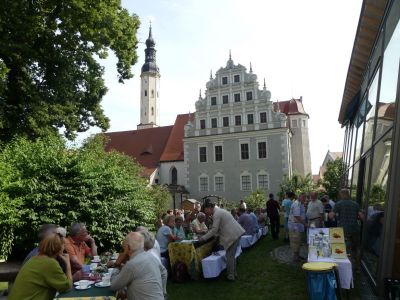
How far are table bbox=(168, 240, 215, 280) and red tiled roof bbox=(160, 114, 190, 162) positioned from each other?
3522cm

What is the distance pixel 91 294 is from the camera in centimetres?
444

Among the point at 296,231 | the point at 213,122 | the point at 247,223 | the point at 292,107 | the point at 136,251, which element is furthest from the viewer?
the point at 292,107

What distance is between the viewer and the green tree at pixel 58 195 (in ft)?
34.7

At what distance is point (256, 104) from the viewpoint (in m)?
37.4

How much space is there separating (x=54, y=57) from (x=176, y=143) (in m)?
30.9

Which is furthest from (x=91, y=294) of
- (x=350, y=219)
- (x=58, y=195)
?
(x=58, y=195)

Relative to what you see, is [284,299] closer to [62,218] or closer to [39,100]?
[62,218]

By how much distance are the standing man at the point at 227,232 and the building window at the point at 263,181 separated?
97.9ft

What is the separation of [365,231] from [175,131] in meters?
40.8

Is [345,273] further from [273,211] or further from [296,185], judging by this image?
[296,185]

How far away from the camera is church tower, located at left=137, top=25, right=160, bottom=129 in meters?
60.8

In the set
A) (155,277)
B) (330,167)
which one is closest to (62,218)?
(155,277)

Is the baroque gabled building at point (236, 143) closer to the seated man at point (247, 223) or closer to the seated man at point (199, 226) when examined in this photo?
the seated man at point (247, 223)

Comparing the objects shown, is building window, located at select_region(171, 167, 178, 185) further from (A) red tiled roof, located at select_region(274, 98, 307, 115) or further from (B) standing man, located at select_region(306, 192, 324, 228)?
(B) standing man, located at select_region(306, 192, 324, 228)
